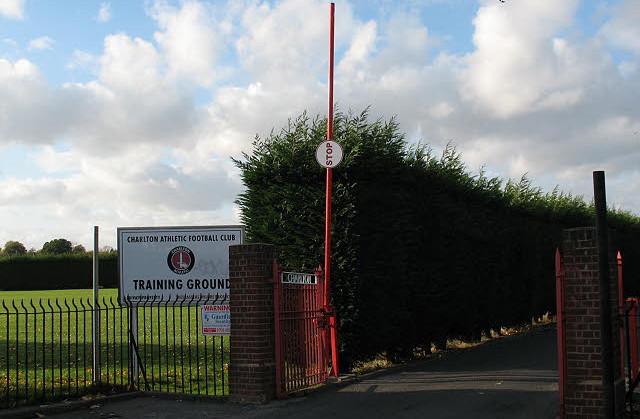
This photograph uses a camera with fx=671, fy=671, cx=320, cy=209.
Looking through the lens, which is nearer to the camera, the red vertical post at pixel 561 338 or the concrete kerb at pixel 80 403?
the red vertical post at pixel 561 338

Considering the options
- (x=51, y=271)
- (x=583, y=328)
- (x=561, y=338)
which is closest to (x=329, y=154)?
(x=561, y=338)

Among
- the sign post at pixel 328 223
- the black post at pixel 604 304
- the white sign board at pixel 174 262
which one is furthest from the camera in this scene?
the sign post at pixel 328 223

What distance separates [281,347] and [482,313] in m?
9.78

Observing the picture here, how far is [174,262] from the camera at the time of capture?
11.4 meters

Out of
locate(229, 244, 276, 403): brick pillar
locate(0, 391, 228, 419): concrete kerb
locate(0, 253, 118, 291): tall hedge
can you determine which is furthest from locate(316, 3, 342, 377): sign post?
locate(0, 253, 118, 291): tall hedge

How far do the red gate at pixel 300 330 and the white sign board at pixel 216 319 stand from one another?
3.75ft

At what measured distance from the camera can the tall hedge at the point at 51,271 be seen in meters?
61.6

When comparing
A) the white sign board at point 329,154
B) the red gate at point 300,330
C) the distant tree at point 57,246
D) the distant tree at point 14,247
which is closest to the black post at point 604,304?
the red gate at point 300,330

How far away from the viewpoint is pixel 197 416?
28.9 ft

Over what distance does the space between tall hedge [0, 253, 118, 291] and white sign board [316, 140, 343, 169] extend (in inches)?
2075

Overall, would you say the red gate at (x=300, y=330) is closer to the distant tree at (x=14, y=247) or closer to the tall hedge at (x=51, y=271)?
the tall hedge at (x=51, y=271)

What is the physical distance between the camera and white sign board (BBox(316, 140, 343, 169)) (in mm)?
11633

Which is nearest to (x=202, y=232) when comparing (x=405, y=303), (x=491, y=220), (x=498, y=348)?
(x=405, y=303)

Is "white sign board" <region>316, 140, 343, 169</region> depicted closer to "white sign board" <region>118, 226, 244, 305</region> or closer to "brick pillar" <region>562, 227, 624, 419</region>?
"white sign board" <region>118, 226, 244, 305</region>
